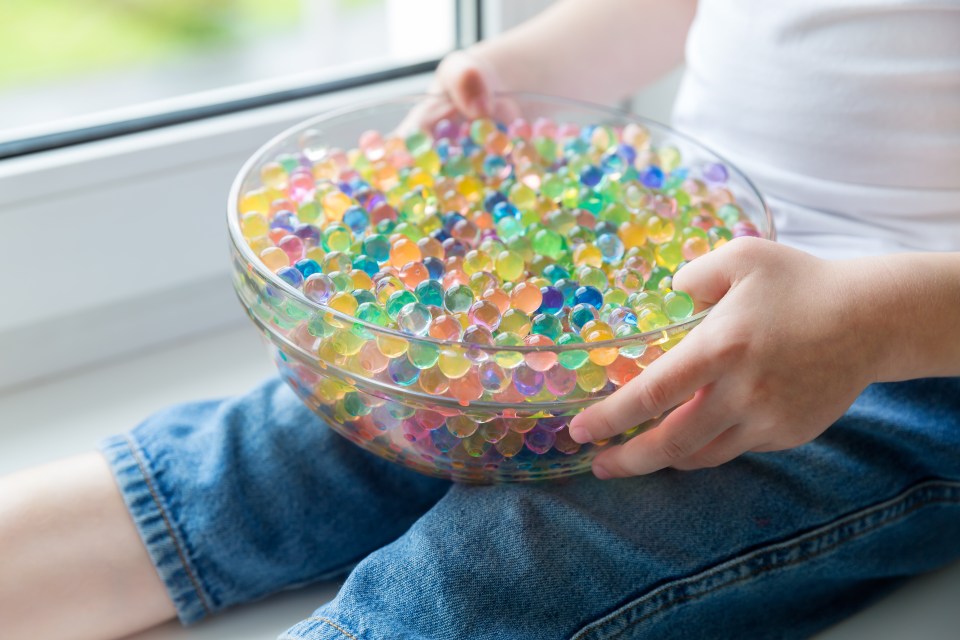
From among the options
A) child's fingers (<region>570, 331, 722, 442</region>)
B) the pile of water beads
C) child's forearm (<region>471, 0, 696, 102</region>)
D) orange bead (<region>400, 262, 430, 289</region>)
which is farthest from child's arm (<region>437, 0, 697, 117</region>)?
child's fingers (<region>570, 331, 722, 442</region>)

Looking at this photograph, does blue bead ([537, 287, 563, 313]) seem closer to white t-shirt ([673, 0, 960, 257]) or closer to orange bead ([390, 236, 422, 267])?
orange bead ([390, 236, 422, 267])

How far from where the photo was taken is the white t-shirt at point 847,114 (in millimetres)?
746

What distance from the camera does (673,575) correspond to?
64cm

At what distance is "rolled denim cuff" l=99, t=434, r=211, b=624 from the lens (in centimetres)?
68

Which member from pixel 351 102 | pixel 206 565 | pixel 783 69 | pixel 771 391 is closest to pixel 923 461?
pixel 771 391

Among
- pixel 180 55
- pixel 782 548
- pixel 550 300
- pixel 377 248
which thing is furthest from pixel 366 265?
pixel 180 55

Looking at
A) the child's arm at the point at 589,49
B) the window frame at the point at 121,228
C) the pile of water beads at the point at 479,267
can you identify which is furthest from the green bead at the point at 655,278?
the window frame at the point at 121,228

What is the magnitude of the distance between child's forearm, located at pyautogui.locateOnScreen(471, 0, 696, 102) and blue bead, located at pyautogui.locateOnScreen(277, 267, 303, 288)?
377 mm

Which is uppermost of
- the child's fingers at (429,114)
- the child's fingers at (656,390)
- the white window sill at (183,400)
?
the child's fingers at (429,114)

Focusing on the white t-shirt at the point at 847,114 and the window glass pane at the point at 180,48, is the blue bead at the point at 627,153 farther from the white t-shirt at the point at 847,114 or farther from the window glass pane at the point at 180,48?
the window glass pane at the point at 180,48

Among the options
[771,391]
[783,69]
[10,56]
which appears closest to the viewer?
[771,391]

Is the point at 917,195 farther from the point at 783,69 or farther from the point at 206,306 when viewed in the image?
the point at 206,306

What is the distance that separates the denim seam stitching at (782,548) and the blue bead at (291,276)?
0.27 m

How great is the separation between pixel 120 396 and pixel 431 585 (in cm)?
47
